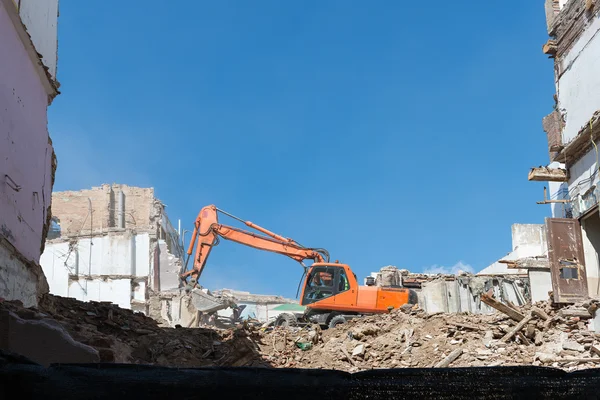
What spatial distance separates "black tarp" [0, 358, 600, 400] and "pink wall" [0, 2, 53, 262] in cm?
716

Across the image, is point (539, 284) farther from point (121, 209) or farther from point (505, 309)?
point (121, 209)

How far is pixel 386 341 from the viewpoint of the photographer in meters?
16.8

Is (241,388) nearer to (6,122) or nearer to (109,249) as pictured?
(6,122)

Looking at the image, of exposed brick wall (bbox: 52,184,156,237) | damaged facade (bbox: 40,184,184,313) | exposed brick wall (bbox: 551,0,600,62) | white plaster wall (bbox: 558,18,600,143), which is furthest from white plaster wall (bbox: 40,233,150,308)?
exposed brick wall (bbox: 551,0,600,62)

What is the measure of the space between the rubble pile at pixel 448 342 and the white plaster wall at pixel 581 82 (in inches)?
185

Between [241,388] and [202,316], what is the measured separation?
28.2 meters

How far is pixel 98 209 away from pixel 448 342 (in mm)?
36142

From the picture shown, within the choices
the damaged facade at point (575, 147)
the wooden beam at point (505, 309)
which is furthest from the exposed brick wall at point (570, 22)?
the wooden beam at point (505, 309)

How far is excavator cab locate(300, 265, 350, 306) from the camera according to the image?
21.7 m

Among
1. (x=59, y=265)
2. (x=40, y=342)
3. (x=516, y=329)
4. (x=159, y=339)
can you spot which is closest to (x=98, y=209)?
(x=59, y=265)

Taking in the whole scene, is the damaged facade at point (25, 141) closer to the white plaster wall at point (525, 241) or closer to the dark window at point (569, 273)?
the dark window at point (569, 273)

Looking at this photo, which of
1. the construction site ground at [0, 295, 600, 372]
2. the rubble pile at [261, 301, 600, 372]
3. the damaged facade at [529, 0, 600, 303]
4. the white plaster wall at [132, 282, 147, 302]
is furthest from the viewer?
the white plaster wall at [132, 282, 147, 302]

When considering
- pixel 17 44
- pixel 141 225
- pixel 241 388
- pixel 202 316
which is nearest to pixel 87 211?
pixel 141 225

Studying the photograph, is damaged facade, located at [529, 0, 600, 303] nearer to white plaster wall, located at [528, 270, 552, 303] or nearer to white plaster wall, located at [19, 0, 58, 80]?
white plaster wall, located at [528, 270, 552, 303]
